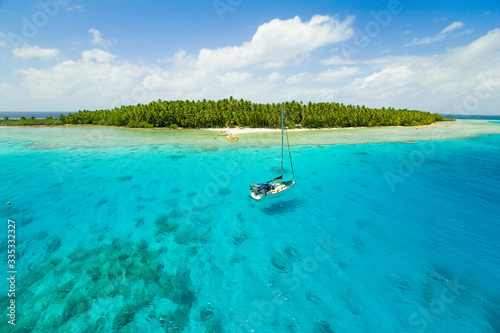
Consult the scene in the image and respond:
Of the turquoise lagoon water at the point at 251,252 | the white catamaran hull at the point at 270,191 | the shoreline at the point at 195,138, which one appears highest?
the shoreline at the point at 195,138

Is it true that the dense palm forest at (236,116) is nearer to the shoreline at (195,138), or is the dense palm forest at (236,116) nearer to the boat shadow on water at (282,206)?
the shoreline at (195,138)

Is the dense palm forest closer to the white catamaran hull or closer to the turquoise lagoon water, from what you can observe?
the turquoise lagoon water

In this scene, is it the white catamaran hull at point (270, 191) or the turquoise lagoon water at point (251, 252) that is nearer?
the turquoise lagoon water at point (251, 252)

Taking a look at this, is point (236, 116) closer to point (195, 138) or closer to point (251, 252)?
point (195, 138)

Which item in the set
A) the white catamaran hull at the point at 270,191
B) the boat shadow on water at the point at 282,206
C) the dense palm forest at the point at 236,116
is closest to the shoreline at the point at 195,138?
the dense palm forest at the point at 236,116

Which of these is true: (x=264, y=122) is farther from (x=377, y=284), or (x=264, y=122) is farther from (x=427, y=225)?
(x=377, y=284)

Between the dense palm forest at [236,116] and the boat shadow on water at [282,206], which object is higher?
the dense palm forest at [236,116]

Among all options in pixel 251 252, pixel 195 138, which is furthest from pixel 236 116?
pixel 251 252
